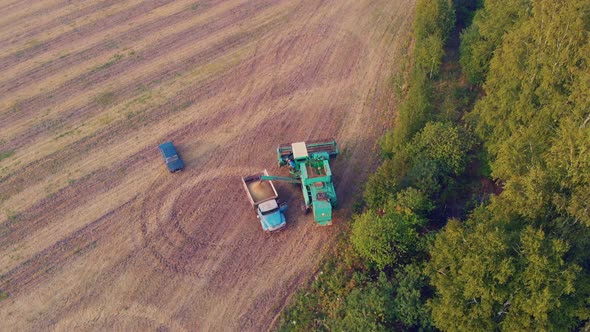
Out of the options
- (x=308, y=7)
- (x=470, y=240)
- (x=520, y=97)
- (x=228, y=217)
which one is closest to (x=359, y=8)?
(x=308, y=7)

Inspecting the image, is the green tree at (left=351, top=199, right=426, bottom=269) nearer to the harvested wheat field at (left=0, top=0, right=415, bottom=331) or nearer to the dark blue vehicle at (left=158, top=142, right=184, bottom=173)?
the harvested wheat field at (left=0, top=0, right=415, bottom=331)

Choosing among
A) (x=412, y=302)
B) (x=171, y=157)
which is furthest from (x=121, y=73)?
(x=412, y=302)

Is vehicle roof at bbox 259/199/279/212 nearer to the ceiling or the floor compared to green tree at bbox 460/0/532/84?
nearer to the floor

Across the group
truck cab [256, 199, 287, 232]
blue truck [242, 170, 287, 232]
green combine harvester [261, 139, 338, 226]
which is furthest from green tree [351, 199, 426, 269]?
blue truck [242, 170, 287, 232]

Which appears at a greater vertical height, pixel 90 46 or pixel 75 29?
pixel 75 29

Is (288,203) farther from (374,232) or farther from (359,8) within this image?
(359,8)

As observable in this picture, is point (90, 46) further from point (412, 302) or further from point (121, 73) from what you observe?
point (412, 302)
